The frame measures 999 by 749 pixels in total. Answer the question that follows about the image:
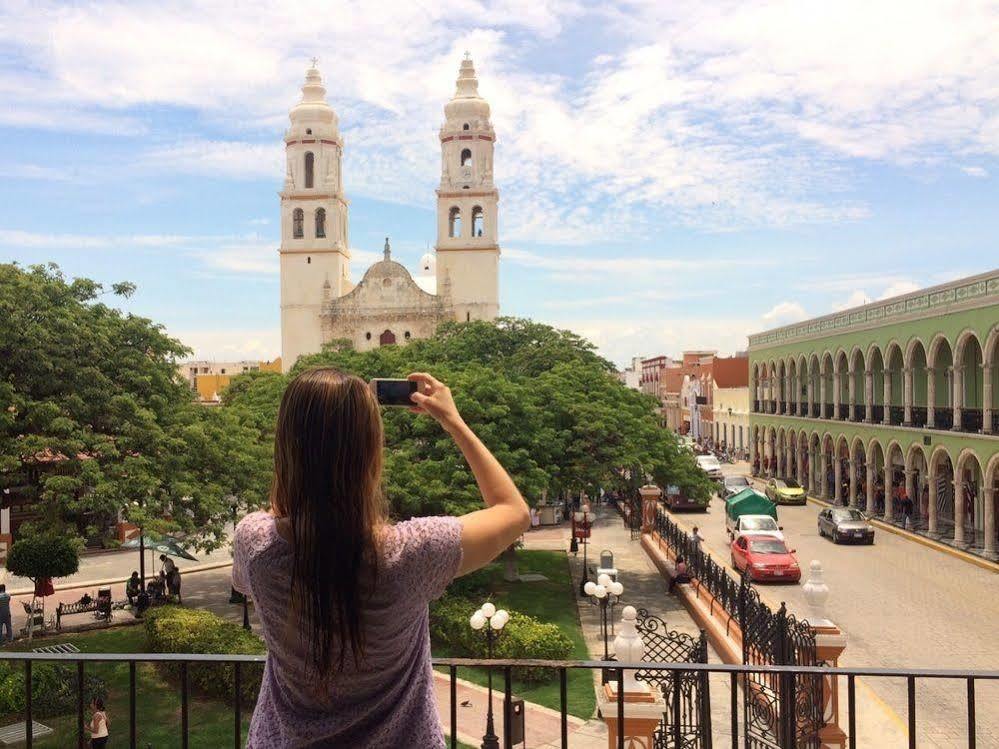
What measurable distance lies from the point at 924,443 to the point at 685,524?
26.1 ft

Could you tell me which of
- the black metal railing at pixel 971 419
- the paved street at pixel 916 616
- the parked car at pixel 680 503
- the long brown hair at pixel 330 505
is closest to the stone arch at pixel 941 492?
the black metal railing at pixel 971 419

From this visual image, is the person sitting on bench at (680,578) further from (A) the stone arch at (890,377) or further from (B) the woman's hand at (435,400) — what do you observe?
(B) the woman's hand at (435,400)

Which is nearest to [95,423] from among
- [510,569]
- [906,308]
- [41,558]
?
[41,558]

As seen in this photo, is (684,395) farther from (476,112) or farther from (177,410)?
(177,410)

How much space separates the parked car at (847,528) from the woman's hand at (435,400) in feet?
81.4

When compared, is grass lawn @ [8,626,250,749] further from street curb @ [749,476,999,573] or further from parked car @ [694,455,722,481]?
parked car @ [694,455,722,481]

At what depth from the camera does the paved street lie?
11.6 m

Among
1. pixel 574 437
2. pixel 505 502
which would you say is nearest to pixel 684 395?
pixel 574 437

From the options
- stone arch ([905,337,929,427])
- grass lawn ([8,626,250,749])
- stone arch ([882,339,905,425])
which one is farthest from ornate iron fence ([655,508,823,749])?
stone arch ([882,339,905,425])

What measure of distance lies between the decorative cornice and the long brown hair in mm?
23372

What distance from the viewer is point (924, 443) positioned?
1027 inches

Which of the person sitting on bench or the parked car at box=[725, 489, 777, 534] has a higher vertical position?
the parked car at box=[725, 489, 777, 534]

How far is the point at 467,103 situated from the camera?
54844 mm

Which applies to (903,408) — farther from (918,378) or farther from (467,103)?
(467,103)
